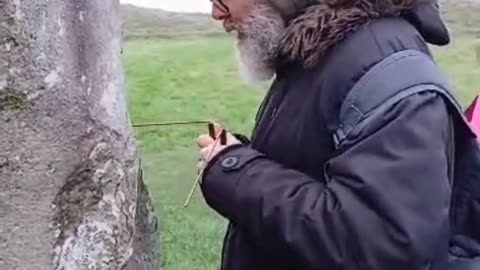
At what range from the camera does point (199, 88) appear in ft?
22.5

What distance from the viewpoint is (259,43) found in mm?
2207

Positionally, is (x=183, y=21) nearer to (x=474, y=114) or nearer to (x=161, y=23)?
(x=161, y=23)

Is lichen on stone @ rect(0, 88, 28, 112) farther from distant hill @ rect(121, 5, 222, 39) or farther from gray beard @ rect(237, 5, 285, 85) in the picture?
distant hill @ rect(121, 5, 222, 39)

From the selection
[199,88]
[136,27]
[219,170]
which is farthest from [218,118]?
[219,170]

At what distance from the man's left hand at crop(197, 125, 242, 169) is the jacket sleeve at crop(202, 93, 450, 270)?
0.54 feet

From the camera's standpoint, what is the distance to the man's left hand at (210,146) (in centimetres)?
220

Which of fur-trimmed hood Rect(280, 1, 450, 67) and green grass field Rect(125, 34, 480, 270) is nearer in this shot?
fur-trimmed hood Rect(280, 1, 450, 67)

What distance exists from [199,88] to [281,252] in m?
4.80

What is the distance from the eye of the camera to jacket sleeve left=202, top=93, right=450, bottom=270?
1960 mm

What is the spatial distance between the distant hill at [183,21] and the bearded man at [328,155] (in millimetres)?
5593

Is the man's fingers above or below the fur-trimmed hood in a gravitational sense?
below

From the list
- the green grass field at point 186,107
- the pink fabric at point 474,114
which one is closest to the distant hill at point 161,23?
the green grass field at point 186,107

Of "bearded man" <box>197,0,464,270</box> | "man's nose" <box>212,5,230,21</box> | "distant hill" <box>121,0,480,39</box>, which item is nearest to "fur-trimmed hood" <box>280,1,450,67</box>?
"bearded man" <box>197,0,464,270</box>

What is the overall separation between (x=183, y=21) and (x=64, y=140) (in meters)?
6.33
